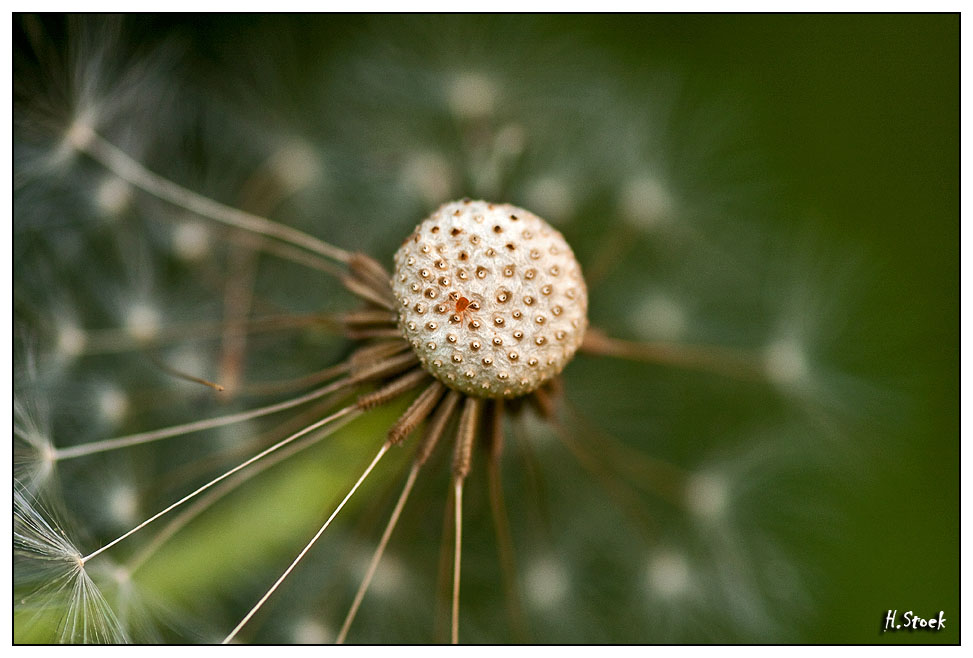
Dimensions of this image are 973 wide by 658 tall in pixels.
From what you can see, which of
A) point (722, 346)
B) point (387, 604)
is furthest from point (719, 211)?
point (387, 604)

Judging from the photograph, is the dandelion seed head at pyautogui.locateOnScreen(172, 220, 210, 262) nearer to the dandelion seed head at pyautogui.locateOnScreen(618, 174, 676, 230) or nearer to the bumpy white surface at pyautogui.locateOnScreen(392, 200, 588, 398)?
the bumpy white surface at pyautogui.locateOnScreen(392, 200, 588, 398)

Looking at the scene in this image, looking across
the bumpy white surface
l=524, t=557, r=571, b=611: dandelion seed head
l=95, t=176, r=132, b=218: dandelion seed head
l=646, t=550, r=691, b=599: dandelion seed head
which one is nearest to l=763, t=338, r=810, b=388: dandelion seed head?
l=646, t=550, r=691, b=599: dandelion seed head

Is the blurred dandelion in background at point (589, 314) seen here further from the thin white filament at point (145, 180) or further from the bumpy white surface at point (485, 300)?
the bumpy white surface at point (485, 300)

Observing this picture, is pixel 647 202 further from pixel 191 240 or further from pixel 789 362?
pixel 191 240

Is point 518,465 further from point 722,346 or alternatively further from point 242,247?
point 242,247

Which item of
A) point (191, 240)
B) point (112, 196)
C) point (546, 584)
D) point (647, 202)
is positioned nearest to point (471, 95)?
point (647, 202)

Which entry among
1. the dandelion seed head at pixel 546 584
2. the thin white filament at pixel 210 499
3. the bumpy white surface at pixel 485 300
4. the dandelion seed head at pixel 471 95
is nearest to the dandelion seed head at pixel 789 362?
the dandelion seed head at pixel 546 584

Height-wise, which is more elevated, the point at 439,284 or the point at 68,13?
the point at 68,13
